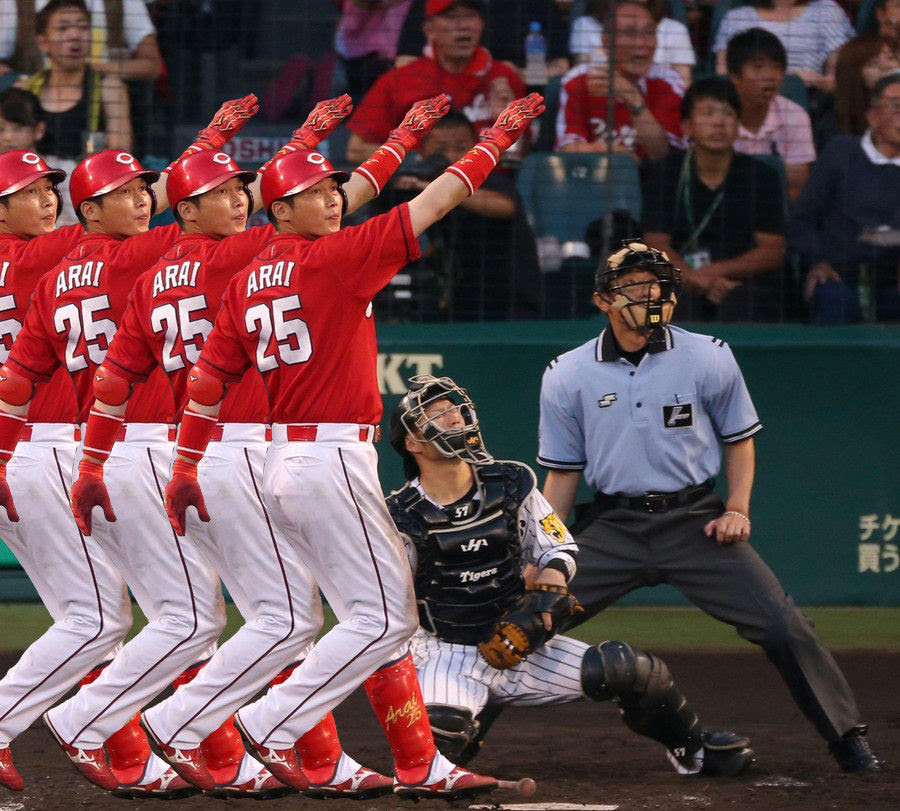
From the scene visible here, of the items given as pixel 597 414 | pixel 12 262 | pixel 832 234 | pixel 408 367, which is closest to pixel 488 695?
pixel 597 414

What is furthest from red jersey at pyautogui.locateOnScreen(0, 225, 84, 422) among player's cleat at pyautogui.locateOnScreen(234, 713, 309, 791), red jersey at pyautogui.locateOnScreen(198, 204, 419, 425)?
player's cleat at pyautogui.locateOnScreen(234, 713, 309, 791)

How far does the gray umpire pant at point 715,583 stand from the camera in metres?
5.90

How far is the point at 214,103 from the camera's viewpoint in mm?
9820

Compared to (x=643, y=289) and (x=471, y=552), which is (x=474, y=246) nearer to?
(x=643, y=289)

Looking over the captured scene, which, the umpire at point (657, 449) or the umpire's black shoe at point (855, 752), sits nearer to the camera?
the umpire's black shoe at point (855, 752)

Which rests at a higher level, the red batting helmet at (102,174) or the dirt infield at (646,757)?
the red batting helmet at (102,174)

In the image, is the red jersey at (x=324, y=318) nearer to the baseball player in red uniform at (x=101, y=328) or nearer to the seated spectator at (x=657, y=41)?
the baseball player in red uniform at (x=101, y=328)

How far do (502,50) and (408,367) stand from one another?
6.39ft

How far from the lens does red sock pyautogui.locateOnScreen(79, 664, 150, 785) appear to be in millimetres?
5848

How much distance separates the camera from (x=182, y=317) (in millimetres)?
5762

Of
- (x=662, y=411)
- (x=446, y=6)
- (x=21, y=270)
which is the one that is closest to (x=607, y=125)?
(x=446, y=6)

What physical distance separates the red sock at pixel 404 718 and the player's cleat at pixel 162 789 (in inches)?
30.8

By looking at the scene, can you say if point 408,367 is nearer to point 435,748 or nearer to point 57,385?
point 57,385

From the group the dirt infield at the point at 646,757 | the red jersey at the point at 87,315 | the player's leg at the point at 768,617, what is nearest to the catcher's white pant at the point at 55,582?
the red jersey at the point at 87,315
